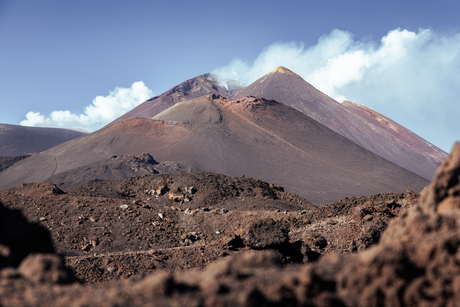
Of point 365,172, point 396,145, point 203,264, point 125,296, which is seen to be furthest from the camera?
point 396,145

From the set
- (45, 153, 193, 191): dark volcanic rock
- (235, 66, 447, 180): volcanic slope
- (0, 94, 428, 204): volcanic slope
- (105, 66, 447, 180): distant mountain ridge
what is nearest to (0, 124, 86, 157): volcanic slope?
(105, 66, 447, 180): distant mountain ridge

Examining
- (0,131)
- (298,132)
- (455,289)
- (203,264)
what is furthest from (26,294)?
(0,131)

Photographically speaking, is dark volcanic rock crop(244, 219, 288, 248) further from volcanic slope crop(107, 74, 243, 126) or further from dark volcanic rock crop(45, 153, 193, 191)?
volcanic slope crop(107, 74, 243, 126)

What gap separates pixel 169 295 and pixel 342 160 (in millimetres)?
48187

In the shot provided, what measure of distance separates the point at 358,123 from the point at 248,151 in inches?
1708

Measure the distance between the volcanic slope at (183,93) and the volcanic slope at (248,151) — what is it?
4860 centimetres

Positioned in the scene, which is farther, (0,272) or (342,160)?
(342,160)

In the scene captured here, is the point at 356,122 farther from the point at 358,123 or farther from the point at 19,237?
the point at 19,237

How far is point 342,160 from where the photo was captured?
1884 inches

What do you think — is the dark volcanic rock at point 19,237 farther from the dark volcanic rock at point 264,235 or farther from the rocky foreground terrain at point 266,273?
the dark volcanic rock at point 264,235

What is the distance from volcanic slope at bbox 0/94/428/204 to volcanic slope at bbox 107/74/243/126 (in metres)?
48.6

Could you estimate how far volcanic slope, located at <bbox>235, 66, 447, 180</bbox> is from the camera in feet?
231

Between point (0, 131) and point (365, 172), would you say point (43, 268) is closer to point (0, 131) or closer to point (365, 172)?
point (365, 172)

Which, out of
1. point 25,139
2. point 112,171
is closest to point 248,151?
A: point 112,171
